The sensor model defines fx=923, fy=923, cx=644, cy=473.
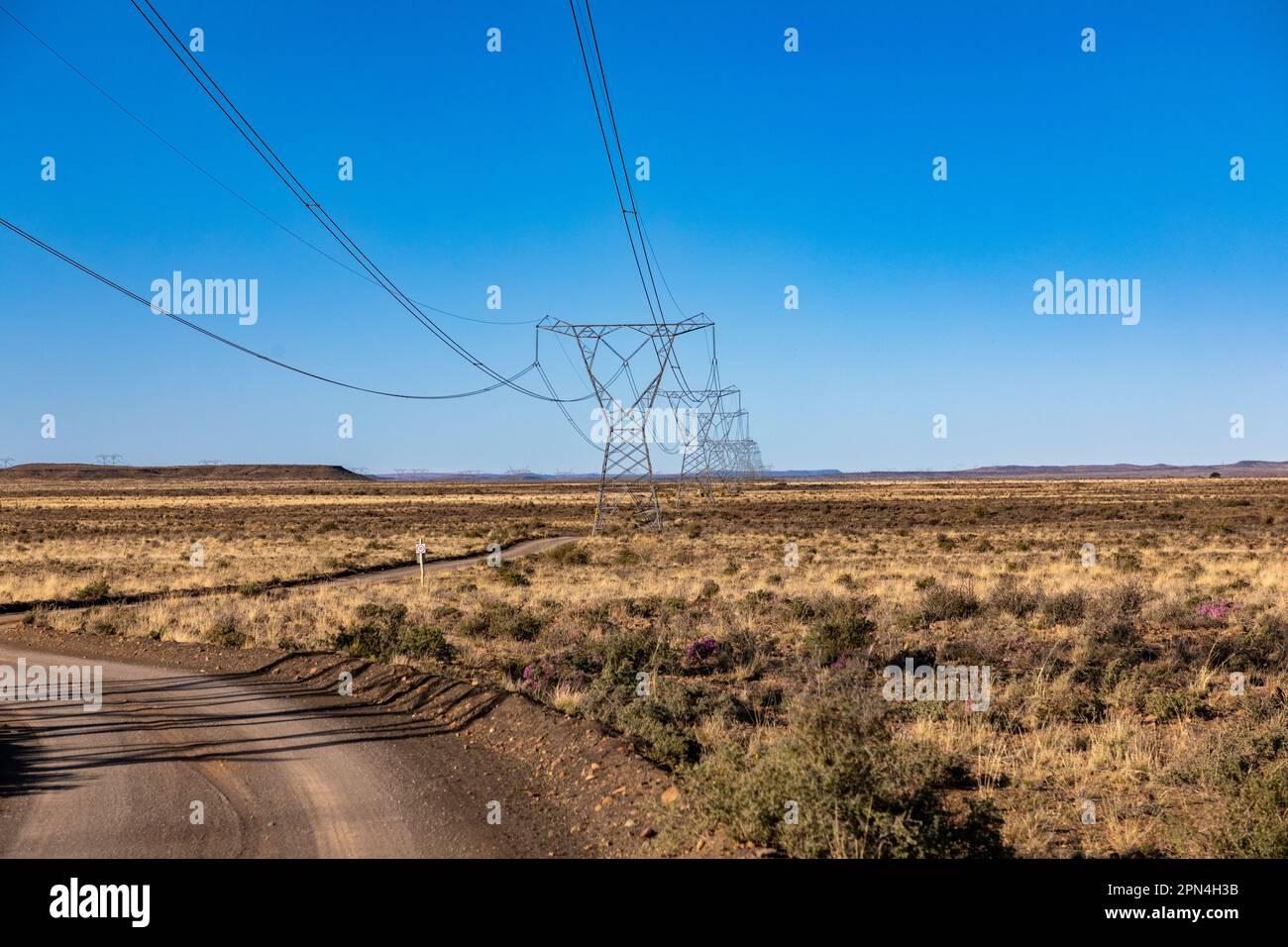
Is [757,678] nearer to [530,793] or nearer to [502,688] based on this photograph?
[502,688]

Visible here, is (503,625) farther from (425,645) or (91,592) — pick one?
(91,592)

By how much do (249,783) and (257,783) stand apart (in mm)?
75

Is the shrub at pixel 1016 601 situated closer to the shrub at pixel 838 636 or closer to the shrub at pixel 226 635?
the shrub at pixel 838 636

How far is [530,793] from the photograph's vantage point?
8.67 metres

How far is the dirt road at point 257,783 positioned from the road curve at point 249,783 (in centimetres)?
2

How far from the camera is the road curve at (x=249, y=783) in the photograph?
7.27 meters

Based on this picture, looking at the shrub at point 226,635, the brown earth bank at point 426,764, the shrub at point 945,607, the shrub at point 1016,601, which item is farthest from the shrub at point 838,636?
the shrub at point 226,635

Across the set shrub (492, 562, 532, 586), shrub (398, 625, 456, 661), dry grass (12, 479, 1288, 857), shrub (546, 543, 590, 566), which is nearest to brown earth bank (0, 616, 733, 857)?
dry grass (12, 479, 1288, 857)

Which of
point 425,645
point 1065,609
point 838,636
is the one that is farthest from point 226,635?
point 1065,609

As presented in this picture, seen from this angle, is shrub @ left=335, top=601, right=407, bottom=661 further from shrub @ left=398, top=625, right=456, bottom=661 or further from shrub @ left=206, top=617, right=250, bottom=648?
shrub @ left=206, top=617, right=250, bottom=648

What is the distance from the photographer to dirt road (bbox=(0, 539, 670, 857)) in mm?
7281
